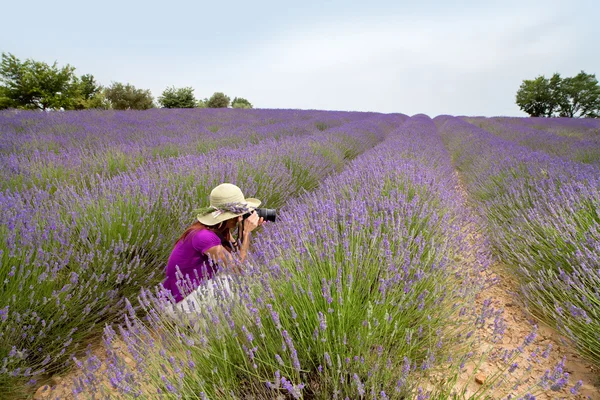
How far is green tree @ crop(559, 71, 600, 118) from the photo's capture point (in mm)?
29609

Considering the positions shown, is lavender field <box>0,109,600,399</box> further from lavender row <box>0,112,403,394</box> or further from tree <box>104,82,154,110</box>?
tree <box>104,82,154,110</box>

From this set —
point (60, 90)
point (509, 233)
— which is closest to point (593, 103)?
point (509, 233)

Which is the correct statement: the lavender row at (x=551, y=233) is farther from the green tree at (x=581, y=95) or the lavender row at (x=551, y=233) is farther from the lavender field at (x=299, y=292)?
the green tree at (x=581, y=95)

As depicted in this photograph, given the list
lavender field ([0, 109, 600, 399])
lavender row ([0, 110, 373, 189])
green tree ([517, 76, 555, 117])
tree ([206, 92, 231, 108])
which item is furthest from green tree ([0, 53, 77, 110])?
green tree ([517, 76, 555, 117])

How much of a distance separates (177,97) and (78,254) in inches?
892

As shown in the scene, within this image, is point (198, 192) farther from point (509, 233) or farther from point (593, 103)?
point (593, 103)

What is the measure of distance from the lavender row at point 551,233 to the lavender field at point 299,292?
24 mm

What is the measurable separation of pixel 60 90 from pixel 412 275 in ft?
77.8

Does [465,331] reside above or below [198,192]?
below

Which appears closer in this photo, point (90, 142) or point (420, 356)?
point (420, 356)

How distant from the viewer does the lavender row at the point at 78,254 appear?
62.1 inches

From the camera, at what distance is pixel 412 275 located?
1520mm

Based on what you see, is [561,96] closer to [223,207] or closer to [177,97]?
[177,97]

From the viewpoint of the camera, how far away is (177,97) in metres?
22.1
